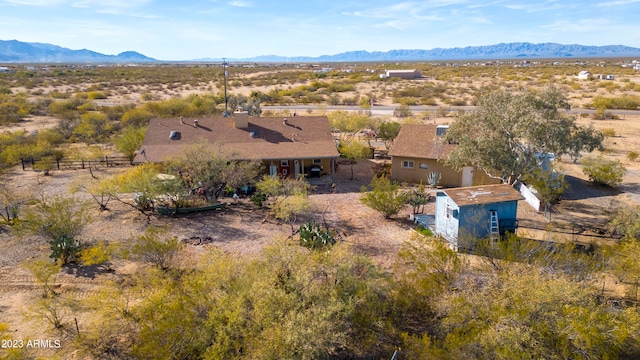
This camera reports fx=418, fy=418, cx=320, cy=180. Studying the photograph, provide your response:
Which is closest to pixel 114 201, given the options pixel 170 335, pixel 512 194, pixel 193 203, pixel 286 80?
pixel 193 203

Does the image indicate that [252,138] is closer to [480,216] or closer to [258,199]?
[258,199]

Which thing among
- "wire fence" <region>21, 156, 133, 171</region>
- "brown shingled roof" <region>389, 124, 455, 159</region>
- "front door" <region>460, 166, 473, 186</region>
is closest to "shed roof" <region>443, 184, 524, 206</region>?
"front door" <region>460, 166, 473, 186</region>

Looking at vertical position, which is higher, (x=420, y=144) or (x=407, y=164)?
(x=420, y=144)

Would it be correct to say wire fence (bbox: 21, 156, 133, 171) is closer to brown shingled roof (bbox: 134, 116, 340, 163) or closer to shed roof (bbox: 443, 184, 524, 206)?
brown shingled roof (bbox: 134, 116, 340, 163)

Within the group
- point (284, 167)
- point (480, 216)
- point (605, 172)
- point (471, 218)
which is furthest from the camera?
point (284, 167)

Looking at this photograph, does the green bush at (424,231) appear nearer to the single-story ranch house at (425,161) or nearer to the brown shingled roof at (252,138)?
the single-story ranch house at (425,161)

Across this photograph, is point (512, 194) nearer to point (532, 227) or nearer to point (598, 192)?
point (532, 227)

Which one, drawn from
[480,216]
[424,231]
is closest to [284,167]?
[424,231]
